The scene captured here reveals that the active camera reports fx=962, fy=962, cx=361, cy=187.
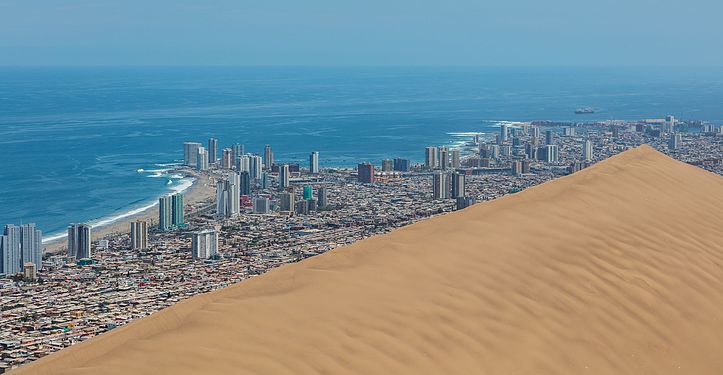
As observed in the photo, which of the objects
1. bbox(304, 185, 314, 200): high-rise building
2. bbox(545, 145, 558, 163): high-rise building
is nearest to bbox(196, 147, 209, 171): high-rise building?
bbox(304, 185, 314, 200): high-rise building

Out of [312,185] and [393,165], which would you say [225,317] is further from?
[393,165]

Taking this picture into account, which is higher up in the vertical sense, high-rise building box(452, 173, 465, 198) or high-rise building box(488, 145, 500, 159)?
high-rise building box(488, 145, 500, 159)

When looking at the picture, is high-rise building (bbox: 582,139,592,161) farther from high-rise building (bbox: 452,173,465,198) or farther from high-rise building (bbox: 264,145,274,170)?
high-rise building (bbox: 264,145,274,170)

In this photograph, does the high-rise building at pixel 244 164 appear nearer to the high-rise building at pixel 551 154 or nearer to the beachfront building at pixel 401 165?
the beachfront building at pixel 401 165

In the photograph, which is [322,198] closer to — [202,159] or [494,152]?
[202,159]

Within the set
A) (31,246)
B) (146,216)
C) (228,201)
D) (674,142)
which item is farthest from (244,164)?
(674,142)

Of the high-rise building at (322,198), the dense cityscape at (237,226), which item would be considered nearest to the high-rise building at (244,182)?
the dense cityscape at (237,226)

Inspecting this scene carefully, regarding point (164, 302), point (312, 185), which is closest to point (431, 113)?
point (312, 185)
